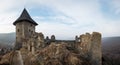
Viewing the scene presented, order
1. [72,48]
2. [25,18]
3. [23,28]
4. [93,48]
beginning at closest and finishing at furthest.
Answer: [93,48] → [72,48] → [23,28] → [25,18]

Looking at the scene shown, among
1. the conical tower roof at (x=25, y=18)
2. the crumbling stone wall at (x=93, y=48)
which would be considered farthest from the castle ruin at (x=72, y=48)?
the conical tower roof at (x=25, y=18)

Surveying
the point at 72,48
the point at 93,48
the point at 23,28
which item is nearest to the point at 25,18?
the point at 23,28

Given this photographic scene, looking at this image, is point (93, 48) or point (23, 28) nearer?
point (93, 48)

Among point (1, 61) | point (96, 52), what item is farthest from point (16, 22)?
point (96, 52)

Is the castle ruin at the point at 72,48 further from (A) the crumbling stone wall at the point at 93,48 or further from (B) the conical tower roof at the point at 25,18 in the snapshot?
(B) the conical tower roof at the point at 25,18

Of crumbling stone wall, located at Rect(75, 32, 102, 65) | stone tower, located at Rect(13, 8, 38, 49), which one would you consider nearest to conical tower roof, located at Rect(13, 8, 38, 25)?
stone tower, located at Rect(13, 8, 38, 49)

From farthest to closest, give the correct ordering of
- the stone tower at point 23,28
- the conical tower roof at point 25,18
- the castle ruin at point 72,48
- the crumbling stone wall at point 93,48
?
the conical tower roof at point 25,18
the stone tower at point 23,28
the crumbling stone wall at point 93,48
the castle ruin at point 72,48

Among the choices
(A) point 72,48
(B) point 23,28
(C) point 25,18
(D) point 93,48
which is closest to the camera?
(D) point 93,48

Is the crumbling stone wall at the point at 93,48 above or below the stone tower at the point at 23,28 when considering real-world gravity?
below

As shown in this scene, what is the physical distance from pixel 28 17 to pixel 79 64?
675 inches

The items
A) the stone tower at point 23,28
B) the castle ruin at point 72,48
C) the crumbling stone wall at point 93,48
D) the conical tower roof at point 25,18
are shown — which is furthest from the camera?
the conical tower roof at point 25,18

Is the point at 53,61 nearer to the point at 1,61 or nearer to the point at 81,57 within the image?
the point at 81,57

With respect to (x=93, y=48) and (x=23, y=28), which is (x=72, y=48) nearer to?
(x=93, y=48)

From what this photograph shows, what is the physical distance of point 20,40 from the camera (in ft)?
100
